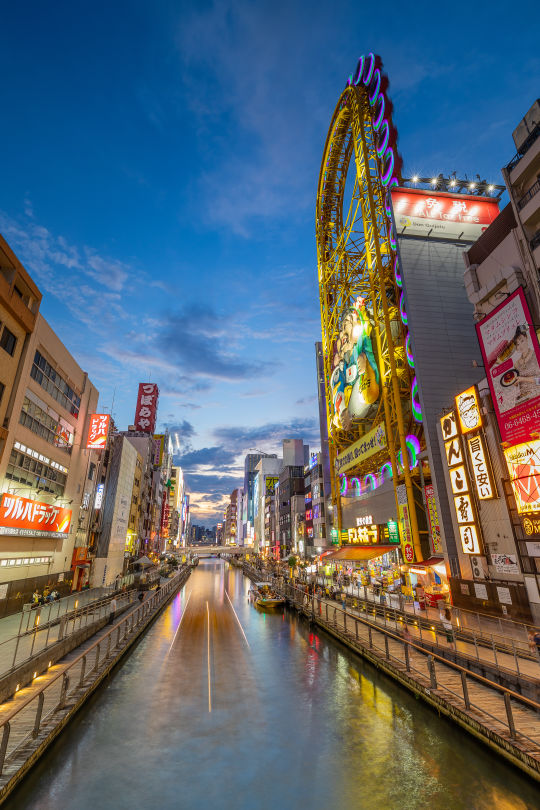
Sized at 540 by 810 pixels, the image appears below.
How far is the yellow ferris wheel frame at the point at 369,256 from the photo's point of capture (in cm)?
3728

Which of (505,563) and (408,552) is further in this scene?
(408,552)

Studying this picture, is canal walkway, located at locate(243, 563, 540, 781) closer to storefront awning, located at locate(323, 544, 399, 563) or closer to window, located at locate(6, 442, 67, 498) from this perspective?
storefront awning, located at locate(323, 544, 399, 563)

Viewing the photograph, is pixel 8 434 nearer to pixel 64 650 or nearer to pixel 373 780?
pixel 64 650

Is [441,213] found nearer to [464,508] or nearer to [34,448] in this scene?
[464,508]

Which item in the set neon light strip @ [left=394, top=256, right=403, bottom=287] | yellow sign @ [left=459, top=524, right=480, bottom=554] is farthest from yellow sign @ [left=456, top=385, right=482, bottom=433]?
neon light strip @ [left=394, top=256, right=403, bottom=287]

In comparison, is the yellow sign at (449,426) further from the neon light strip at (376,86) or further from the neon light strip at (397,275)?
the neon light strip at (376,86)

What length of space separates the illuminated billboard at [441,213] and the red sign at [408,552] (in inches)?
1162

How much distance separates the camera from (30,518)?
25.1 m

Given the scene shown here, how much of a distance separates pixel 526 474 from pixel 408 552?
50.6 ft

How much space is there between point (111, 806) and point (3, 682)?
6.01 metres

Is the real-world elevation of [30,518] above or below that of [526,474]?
below

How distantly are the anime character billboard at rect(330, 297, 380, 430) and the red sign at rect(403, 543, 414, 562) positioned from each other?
13993mm

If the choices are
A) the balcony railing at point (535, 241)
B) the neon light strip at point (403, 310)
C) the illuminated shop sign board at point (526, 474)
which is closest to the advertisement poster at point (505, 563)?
the illuminated shop sign board at point (526, 474)

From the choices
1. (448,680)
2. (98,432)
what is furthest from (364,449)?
(448,680)
